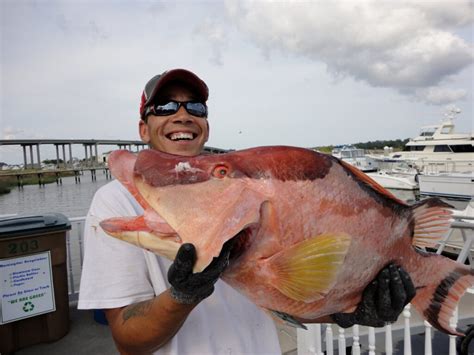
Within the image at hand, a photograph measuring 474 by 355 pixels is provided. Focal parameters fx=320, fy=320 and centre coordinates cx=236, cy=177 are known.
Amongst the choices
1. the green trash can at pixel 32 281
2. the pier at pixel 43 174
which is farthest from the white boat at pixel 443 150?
the pier at pixel 43 174

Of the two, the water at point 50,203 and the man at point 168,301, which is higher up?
the man at point 168,301

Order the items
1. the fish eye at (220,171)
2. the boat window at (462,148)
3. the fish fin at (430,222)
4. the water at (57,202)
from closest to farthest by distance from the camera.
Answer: the fish eye at (220,171)
the fish fin at (430,222)
the water at (57,202)
the boat window at (462,148)

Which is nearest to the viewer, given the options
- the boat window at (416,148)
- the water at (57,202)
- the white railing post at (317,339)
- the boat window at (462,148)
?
the white railing post at (317,339)

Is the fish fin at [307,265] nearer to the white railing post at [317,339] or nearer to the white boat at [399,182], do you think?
the white railing post at [317,339]

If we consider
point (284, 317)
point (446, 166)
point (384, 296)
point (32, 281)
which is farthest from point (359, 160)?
point (284, 317)

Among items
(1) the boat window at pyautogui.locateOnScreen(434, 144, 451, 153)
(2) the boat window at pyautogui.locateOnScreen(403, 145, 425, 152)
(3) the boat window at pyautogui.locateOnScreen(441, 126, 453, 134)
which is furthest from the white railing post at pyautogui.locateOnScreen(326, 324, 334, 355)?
(3) the boat window at pyautogui.locateOnScreen(441, 126, 453, 134)

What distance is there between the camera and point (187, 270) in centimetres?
94

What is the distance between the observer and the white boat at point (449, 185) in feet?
45.5

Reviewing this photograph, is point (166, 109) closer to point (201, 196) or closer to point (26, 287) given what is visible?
point (201, 196)

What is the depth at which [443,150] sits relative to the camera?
2123 centimetres

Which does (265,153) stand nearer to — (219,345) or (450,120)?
(219,345)

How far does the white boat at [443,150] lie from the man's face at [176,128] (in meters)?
21.1

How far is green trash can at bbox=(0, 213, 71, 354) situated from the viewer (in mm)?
3006

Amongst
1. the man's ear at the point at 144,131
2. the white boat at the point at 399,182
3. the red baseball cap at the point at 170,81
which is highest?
the red baseball cap at the point at 170,81
